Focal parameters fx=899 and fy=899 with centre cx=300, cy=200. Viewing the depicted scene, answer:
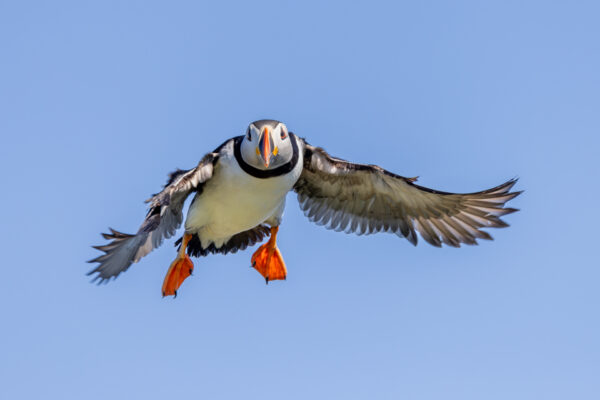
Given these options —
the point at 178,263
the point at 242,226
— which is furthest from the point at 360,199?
the point at 178,263

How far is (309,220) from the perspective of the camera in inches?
559

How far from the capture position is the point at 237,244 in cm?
1459

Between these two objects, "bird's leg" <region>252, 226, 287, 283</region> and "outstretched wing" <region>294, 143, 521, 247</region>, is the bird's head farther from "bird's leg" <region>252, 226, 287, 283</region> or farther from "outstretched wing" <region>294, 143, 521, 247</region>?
"bird's leg" <region>252, 226, 287, 283</region>

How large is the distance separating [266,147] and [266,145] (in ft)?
0.10

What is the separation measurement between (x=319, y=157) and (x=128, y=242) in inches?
122

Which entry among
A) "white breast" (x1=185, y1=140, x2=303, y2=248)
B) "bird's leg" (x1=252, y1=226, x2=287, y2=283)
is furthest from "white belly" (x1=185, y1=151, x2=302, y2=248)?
"bird's leg" (x1=252, y1=226, x2=287, y2=283)

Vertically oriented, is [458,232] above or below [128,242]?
above

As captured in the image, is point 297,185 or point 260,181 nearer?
point 260,181

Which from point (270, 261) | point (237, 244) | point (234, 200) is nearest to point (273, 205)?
point (234, 200)

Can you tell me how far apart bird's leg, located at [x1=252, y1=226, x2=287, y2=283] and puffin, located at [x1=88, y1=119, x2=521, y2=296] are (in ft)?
0.05

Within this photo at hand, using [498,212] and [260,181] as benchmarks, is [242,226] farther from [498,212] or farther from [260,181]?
[498,212]

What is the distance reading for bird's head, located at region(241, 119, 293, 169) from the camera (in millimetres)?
11562

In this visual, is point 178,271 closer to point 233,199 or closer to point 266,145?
point 233,199

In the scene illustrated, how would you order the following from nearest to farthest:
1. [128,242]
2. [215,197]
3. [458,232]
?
1. [128,242]
2. [215,197]
3. [458,232]
